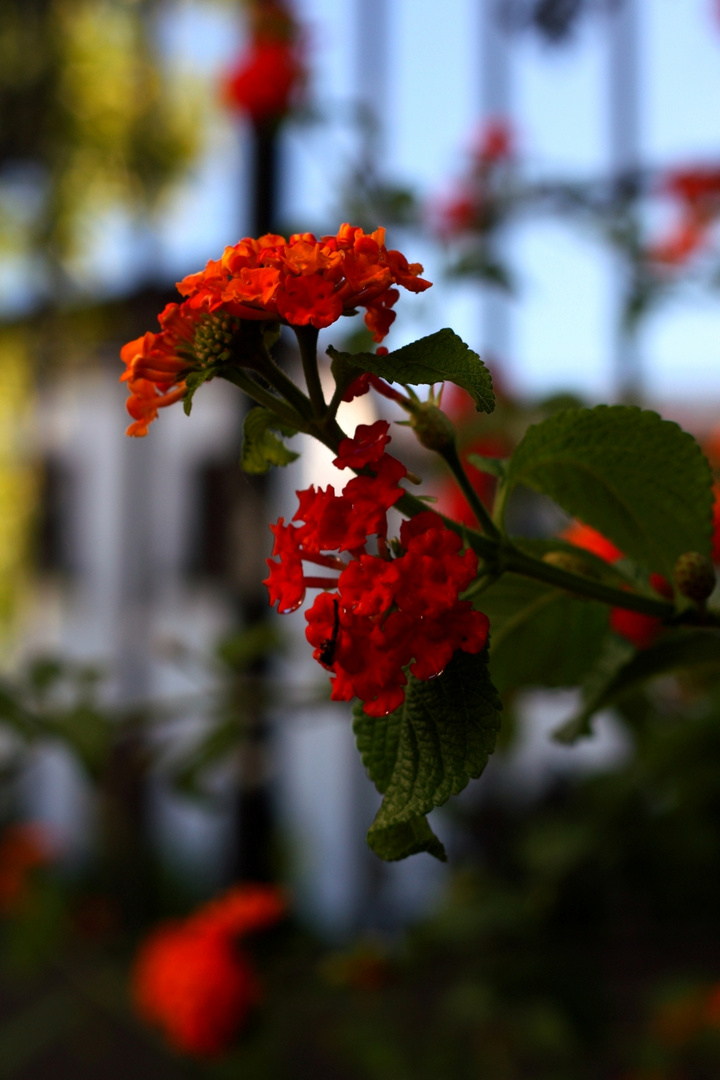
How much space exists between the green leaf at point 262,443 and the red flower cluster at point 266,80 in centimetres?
81

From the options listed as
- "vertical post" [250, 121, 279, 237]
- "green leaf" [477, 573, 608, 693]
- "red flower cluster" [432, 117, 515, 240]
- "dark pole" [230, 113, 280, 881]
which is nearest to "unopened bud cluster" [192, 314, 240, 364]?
"green leaf" [477, 573, 608, 693]

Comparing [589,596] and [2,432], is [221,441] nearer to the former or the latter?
[2,432]

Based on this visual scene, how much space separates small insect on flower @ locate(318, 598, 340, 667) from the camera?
0.18 metres

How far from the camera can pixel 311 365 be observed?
0.20 meters

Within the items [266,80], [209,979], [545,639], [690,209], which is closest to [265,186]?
[266,80]

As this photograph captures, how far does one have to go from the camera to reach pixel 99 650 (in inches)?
79.4

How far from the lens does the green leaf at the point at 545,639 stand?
0.26 m

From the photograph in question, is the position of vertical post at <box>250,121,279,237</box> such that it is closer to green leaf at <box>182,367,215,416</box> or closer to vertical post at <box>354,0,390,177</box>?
vertical post at <box>354,0,390,177</box>

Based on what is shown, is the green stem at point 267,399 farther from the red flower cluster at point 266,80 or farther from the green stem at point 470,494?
the red flower cluster at point 266,80

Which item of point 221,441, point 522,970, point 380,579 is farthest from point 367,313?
point 221,441

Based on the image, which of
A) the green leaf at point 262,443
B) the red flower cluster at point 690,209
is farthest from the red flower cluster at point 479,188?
the green leaf at point 262,443

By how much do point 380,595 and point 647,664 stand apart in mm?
115

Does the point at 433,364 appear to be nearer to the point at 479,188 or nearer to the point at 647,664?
the point at 647,664

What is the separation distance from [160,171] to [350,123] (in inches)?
41.6
